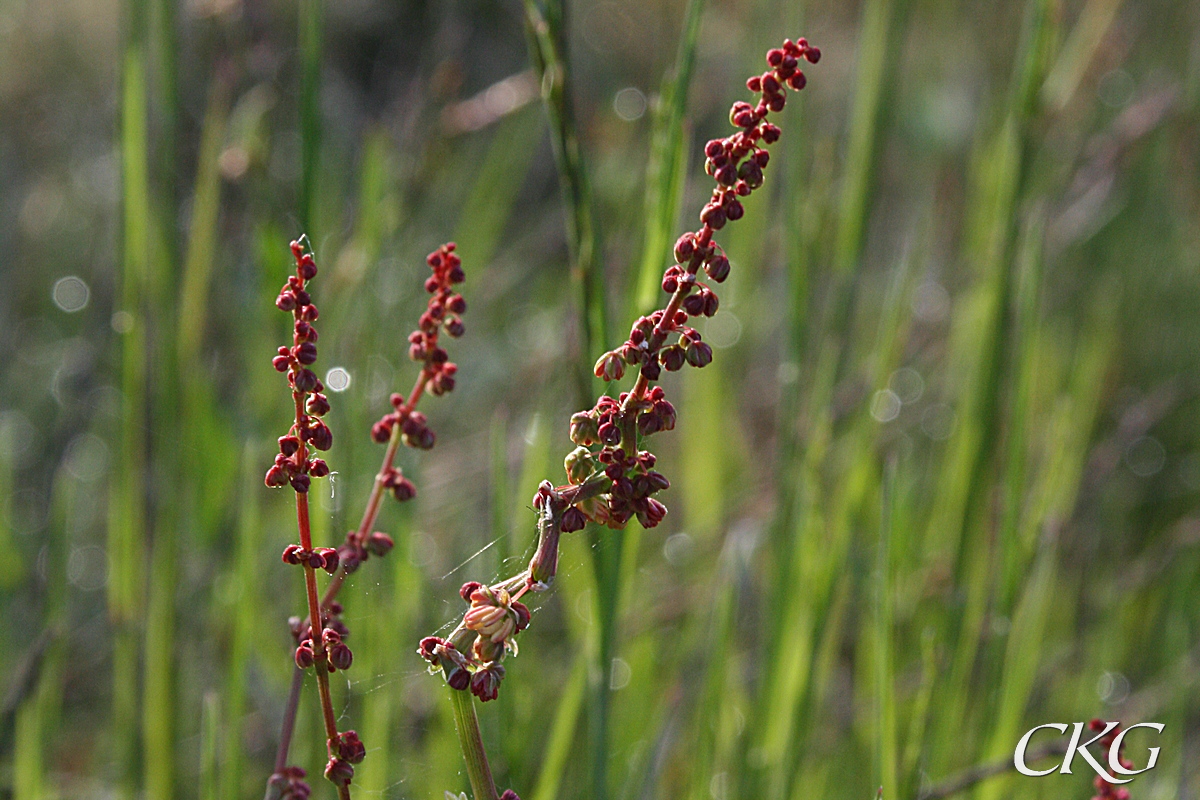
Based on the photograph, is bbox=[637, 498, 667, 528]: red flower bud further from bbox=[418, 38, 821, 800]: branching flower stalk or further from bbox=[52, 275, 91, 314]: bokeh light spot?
bbox=[52, 275, 91, 314]: bokeh light spot

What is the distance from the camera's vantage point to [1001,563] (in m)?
0.71

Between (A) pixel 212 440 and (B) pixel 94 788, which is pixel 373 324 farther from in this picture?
(B) pixel 94 788

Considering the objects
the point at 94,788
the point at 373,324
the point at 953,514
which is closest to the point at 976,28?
the point at 953,514

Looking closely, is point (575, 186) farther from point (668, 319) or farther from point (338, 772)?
point (338, 772)

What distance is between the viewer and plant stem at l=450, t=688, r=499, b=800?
1.20 feet

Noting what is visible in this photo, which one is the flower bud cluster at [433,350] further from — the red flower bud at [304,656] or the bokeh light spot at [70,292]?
the bokeh light spot at [70,292]

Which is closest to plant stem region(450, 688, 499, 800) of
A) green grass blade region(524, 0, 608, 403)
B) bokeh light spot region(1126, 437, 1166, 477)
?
green grass blade region(524, 0, 608, 403)

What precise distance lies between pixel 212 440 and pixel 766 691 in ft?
1.67

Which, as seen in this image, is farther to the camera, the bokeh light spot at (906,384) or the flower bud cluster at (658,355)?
the bokeh light spot at (906,384)

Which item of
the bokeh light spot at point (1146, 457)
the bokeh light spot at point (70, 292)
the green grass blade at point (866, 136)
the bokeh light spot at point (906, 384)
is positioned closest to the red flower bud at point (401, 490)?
the green grass blade at point (866, 136)

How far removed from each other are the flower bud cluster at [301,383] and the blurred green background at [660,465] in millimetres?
198

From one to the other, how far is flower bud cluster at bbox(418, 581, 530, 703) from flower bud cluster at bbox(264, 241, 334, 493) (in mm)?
74

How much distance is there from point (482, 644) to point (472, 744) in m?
→ 0.05

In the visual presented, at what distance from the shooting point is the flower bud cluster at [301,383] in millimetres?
→ 368
